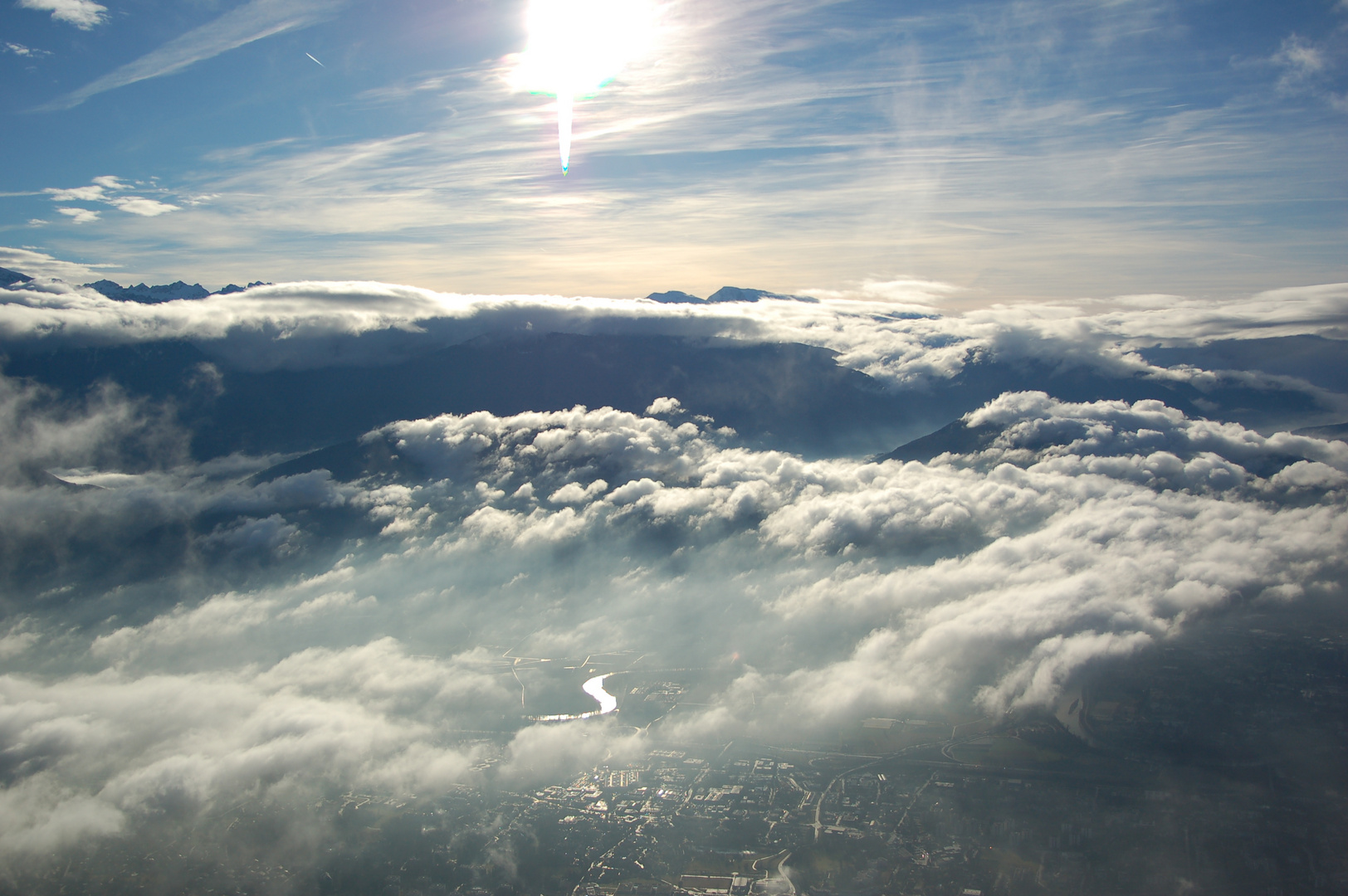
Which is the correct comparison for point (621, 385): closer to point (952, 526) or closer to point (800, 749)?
point (952, 526)

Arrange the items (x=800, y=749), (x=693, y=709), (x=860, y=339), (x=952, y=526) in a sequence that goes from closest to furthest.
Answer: (x=800, y=749) → (x=693, y=709) → (x=952, y=526) → (x=860, y=339)

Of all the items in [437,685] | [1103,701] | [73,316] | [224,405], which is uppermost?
[73,316]

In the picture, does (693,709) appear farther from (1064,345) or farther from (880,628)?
(1064,345)

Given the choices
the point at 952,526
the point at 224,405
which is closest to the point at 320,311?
the point at 224,405

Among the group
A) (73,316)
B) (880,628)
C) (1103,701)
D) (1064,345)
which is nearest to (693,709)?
(880,628)

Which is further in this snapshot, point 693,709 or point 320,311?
point 320,311

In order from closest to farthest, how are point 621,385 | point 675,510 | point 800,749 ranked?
point 800,749 → point 675,510 → point 621,385

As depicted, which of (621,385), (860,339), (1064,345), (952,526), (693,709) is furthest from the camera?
(860,339)

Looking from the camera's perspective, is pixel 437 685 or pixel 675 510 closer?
pixel 437 685

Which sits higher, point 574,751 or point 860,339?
point 860,339
